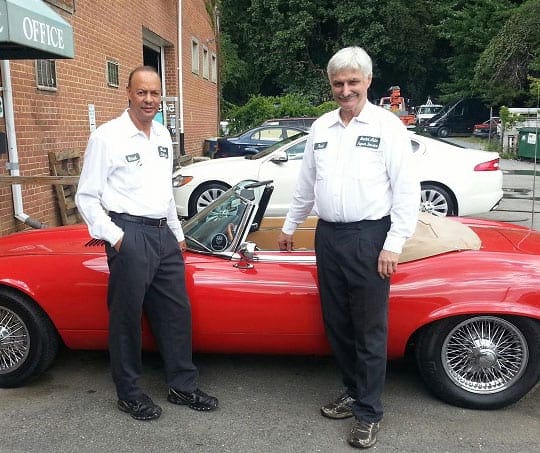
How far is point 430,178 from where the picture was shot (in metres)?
7.95

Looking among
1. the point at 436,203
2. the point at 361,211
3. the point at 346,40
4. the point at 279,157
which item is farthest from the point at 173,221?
the point at 346,40

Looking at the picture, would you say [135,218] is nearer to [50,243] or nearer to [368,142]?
[50,243]

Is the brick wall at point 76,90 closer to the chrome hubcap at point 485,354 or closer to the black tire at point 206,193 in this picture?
the black tire at point 206,193

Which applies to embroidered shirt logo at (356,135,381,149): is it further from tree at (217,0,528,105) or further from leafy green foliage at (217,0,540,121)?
tree at (217,0,528,105)

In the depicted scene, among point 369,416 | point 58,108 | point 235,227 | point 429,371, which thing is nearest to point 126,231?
point 235,227

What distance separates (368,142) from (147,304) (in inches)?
58.7

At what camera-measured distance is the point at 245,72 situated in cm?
3981

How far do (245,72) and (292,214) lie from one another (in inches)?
1494

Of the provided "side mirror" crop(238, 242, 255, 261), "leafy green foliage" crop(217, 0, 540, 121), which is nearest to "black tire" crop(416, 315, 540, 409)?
"side mirror" crop(238, 242, 255, 261)

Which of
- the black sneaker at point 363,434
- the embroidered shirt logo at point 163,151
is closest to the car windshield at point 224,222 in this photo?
the embroidered shirt logo at point 163,151

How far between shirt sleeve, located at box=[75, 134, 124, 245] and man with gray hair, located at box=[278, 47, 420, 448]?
1031 millimetres

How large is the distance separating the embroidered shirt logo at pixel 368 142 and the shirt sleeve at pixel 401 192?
59 mm

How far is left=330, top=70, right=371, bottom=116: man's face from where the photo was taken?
2.74 meters

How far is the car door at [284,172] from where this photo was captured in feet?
26.8
